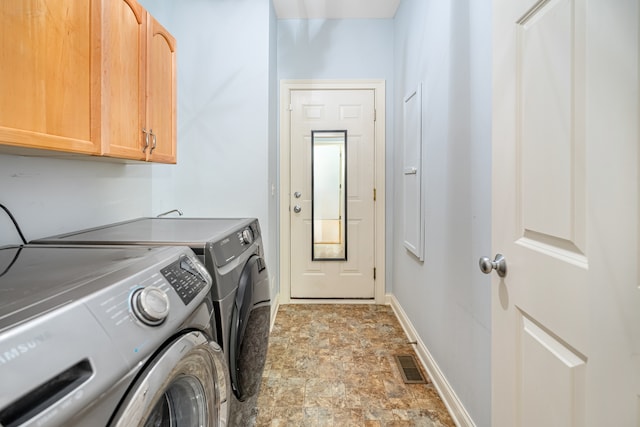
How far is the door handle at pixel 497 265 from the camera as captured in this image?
935mm

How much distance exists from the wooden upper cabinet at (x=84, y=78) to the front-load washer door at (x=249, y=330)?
2.41 ft

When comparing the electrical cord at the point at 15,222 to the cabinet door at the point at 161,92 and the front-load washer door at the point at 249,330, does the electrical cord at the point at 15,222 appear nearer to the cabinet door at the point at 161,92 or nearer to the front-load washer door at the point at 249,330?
the cabinet door at the point at 161,92

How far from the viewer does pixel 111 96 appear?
1.29 meters

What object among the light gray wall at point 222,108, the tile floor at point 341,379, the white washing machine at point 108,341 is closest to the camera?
the white washing machine at point 108,341

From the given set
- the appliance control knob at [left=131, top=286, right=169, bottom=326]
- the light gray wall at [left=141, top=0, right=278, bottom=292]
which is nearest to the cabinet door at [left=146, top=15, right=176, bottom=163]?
the light gray wall at [left=141, top=0, right=278, bottom=292]

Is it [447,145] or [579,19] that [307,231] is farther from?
[579,19]

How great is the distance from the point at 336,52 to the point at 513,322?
297cm

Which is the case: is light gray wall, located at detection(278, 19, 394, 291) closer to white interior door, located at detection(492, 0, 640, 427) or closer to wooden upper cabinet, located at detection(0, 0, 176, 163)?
wooden upper cabinet, located at detection(0, 0, 176, 163)

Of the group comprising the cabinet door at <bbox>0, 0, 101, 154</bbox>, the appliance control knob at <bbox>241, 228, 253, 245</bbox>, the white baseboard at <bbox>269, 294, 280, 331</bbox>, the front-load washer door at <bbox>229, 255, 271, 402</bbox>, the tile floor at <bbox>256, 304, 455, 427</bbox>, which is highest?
the cabinet door at <bbox>0, 0, 101, 154</bbox>

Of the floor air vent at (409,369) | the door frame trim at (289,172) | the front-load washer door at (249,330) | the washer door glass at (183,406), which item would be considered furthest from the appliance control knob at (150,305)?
the door frame trim at (289,172)

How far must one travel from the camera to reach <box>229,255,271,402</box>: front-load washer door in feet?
4.12

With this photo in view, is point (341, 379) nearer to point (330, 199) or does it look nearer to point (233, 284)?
point (233, 284)

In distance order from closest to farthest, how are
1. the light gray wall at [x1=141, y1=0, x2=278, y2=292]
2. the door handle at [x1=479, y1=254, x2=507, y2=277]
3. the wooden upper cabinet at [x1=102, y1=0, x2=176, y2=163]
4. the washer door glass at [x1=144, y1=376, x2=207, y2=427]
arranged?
the washer door glass at [x1=144, y1=376, x2=207, y2=427] < the door handle at [x1=479, y1=254, x2=507, y2=277] < the wooden upper cabinet at [x1=102, y1=0, x2=176, y2=163] < the light gray wall at [x1=141, y1=0, x2=278, y2=292]

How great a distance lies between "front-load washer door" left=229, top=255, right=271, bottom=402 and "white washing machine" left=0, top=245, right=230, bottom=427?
26cm
